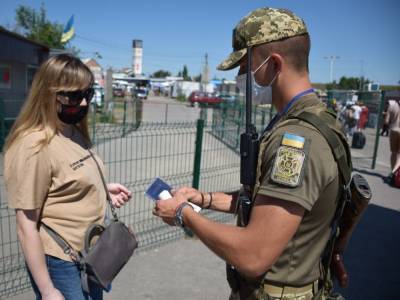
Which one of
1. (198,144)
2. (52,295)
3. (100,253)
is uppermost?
(198,144)

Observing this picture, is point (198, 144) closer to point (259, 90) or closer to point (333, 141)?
point (259, 90)

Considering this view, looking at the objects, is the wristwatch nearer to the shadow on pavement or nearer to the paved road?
the paved road

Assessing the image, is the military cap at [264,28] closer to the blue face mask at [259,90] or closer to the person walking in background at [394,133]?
the blue face mask at [259,90]

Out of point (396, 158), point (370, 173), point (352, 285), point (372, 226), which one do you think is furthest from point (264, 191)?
point (370, 173)

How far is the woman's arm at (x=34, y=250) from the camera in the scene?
72.3 inches

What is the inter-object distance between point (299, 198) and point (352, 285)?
10.6ft

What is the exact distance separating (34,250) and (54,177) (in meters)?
0.37

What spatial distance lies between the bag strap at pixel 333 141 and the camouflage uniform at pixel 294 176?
2 centimetres

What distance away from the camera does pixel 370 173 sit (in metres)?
Result: 9.90

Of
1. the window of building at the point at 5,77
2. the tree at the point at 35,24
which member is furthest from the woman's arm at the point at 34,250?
the tree at the point at 35,24

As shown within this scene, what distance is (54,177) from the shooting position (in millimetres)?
1907

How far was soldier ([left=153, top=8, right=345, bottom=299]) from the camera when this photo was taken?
1.32 m

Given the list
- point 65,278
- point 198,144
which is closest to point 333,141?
point 65,278

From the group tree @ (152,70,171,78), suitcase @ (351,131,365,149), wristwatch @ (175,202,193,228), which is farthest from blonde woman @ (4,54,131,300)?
tree @ (152,70,171,78)
